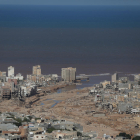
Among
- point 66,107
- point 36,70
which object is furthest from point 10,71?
point 66,107

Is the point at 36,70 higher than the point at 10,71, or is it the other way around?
the point at 36,70

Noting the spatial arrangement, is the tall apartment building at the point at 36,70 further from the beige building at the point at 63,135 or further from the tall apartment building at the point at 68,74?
the beige building at the point at 63,135

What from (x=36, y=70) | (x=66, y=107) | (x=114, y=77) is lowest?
(x=66, y=107)

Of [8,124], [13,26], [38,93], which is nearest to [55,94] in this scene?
[38,93]

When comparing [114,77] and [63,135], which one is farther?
[114,77]

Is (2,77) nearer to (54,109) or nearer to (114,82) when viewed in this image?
(114,82)

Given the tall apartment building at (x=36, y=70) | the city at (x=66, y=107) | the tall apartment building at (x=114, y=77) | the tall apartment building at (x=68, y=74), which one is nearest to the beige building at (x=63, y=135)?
the city at (x=66, y=107)

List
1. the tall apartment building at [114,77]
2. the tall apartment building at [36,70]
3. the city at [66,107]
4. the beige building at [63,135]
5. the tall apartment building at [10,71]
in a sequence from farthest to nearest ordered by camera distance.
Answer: the tall apartment building at [36,70], the tall apartment building at [10,71], the tall apartment building at [114,77], the city at [66,107], the beige building at [63,135]

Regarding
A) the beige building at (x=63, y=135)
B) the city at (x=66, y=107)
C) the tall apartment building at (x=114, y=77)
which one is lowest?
the beige building at (x=63, y=135)

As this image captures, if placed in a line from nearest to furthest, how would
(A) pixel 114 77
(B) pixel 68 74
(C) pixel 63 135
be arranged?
(C) pixel 63 135
(A) pixel 114 77
(B) pixel 68 74

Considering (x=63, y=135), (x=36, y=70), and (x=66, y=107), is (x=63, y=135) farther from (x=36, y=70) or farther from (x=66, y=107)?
(x=36, y=70)

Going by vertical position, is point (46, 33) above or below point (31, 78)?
above
